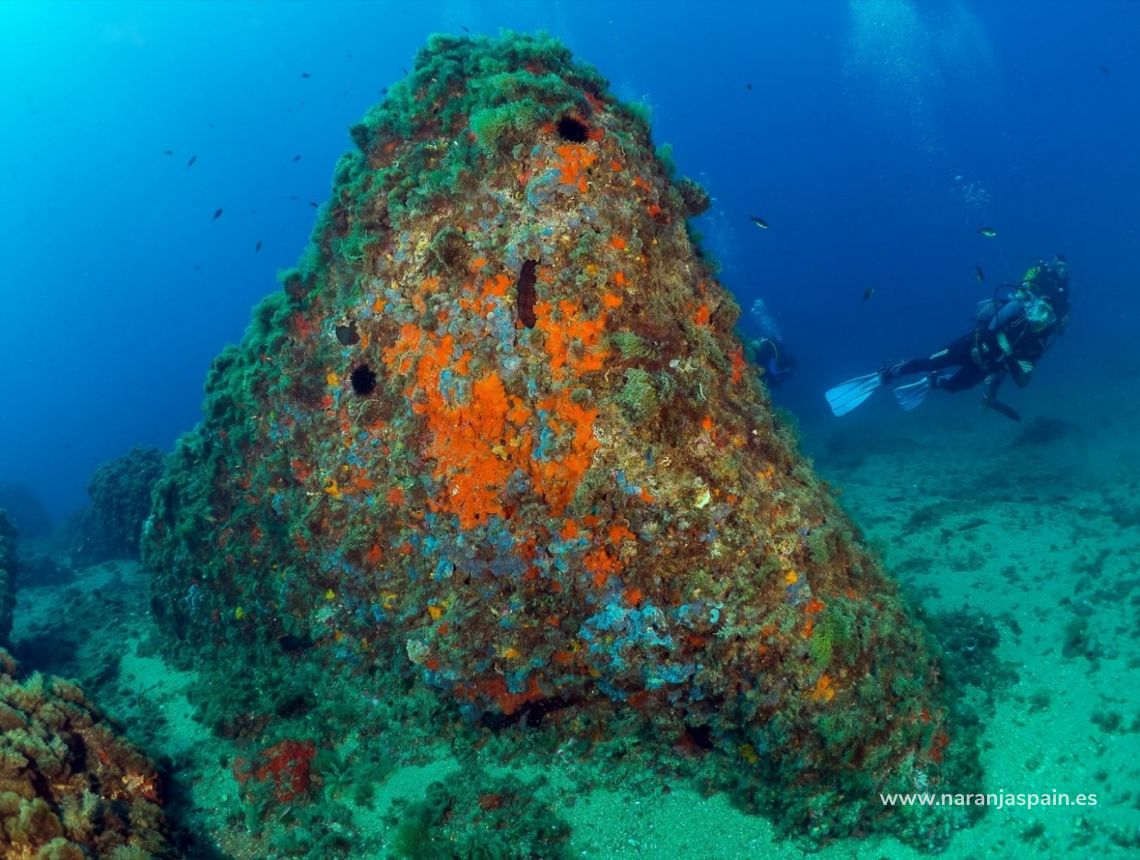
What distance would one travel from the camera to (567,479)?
4.21m

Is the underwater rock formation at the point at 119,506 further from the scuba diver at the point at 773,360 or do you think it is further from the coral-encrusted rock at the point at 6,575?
the scuba diver at the point at 773,360

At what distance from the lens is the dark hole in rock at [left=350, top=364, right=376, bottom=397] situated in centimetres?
502

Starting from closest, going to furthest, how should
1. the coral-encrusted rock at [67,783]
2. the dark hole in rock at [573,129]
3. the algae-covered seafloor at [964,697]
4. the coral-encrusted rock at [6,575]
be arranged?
the coral-encrusted rock at [67,783] → the algae-covered seafloor at [964,697] → the dark hole in rock at [573,129] → the coral-encrusted rock at [6,575]

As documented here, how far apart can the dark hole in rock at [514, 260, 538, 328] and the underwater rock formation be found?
12.1 meters

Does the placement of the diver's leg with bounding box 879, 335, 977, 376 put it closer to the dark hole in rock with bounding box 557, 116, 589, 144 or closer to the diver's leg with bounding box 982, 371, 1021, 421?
the diver's leg with bounding box 982, 371, 1021, 421

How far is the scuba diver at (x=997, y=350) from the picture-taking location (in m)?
11.5

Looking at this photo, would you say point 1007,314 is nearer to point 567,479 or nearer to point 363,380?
point 567,479

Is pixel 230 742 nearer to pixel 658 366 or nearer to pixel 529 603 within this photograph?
pixel 529 603

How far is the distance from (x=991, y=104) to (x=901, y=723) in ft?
490

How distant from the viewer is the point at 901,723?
13.5 feet

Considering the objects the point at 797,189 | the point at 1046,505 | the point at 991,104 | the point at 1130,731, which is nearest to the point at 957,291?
the point at 797,189

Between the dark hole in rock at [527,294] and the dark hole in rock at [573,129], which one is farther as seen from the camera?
the dark hole in rock at [573,129]

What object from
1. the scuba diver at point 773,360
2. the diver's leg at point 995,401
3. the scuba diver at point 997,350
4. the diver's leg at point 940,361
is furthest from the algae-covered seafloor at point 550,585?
the scuba diver at point 773,360

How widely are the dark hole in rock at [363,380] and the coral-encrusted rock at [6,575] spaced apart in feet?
21.5
